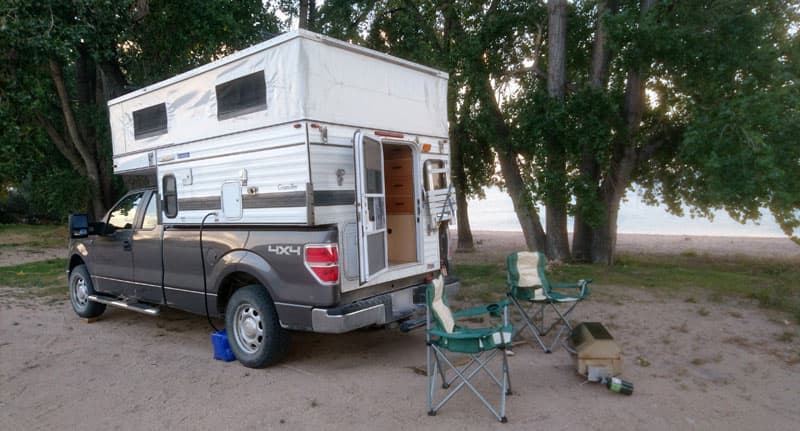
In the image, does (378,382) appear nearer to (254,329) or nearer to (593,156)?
(254,329)

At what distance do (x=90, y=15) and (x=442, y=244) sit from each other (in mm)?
9102

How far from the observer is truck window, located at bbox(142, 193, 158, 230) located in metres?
6.19

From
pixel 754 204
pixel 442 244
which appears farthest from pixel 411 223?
pixel 754 204

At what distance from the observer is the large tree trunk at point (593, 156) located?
972cm

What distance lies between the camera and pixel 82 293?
23.9 feet

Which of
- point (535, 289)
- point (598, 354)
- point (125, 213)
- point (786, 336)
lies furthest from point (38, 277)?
point (786, 336)

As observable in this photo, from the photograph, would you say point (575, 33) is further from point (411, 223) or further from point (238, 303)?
point (238, 303)

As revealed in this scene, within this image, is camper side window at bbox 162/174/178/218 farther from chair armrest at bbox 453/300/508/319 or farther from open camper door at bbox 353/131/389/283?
chair armrest at bbox 453/300/508/319

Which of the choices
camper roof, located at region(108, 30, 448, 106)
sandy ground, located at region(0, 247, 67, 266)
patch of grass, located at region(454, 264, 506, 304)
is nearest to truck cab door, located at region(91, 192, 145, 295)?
camper roof, located at region(108, 30, 448, 106)

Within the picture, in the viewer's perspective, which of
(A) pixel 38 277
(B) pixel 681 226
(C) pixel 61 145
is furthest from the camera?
(B) pixel 681 226

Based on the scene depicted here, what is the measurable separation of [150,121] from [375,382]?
406 cm

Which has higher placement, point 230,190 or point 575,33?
point 575,33

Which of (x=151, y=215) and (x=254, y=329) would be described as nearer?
(x=254, y=329)

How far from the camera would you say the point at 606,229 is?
1134cm
